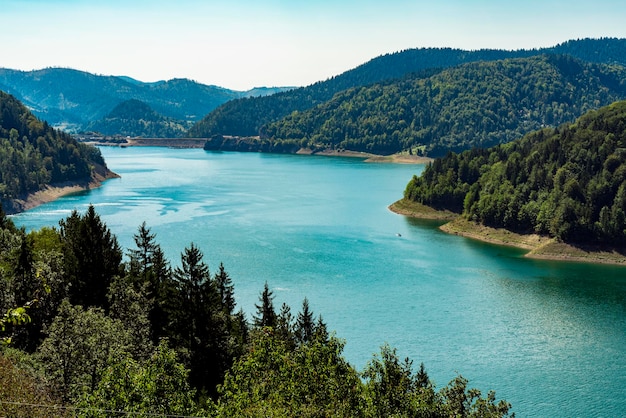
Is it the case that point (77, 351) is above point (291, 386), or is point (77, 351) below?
below

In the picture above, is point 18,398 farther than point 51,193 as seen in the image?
No

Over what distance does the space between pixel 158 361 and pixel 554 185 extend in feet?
341

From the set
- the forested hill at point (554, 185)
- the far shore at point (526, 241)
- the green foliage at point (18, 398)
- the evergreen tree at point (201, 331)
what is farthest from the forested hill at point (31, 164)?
the green foliage at point (18, 398)

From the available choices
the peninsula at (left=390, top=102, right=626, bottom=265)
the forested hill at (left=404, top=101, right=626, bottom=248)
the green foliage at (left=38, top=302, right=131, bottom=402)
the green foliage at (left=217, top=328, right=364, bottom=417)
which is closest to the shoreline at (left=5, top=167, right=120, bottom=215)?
the peninsula at (left=390, top=102, right=626, bottom=265)

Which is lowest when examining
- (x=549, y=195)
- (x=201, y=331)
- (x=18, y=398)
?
(x=201, y=331)

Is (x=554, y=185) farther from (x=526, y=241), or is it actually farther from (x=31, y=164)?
(x=31, y=164)

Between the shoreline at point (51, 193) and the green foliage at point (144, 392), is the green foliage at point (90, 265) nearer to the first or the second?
the green foliage at point (144, 392)

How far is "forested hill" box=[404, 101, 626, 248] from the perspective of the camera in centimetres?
10362

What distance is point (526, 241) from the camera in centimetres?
10869

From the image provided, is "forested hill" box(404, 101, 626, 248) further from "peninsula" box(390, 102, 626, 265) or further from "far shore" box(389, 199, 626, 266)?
"far shore" box(389, 199, 626, 266)

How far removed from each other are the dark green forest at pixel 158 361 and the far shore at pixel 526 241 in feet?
207

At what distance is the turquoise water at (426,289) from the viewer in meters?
53.0

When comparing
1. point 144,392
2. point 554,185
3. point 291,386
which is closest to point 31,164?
point 554,185

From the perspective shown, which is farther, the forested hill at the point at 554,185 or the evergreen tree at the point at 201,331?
the forested hill at the point at 554,185
